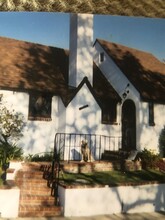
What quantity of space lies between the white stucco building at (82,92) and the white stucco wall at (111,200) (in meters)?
4.34

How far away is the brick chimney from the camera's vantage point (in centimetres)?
1294

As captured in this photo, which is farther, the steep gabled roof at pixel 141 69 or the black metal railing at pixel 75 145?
the steep gabled roof at pixel 141 69

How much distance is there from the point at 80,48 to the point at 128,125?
470 centimetres

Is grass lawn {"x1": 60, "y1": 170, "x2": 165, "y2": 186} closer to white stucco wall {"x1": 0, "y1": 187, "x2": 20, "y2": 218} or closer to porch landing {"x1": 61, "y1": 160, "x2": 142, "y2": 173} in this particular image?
porch landing {"x1": 61, "y1": 160, "x2": 142, "y2": 173}

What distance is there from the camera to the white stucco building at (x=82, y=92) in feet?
39.2

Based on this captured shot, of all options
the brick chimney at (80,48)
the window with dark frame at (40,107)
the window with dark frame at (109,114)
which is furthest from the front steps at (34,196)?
the window with dark frame at (109,114)

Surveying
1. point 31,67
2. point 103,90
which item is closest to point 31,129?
point 31,67

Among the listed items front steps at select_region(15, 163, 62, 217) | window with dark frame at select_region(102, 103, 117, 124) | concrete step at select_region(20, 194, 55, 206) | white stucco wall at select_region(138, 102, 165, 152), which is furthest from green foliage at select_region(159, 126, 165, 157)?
concrete step at select_region(20, 194, 55, 206)

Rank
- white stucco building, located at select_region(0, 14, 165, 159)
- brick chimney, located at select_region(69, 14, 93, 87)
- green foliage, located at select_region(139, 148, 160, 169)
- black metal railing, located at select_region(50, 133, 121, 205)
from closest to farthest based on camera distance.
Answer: green foliage, located at select_region(139, 148, 160, 169) < black metal railing, located at select_region(50, 133, 121, 205) < white stucco building, located at select_region(0, 14, 165, 159) < brick chimney, located at select_region(69, 14, 93, 87)

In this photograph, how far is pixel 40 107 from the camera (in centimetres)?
1225

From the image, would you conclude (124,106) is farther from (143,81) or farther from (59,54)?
(59,54)

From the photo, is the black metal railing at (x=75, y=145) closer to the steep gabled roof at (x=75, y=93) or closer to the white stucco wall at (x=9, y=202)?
the steep gabled roof at (x=75, y=93)

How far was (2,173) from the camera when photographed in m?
8.39

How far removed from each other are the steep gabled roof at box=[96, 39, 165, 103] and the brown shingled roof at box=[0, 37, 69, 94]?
3081 mm
